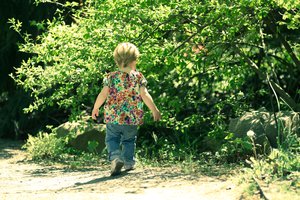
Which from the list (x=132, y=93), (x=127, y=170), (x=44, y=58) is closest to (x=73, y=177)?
(x=127, y=170)

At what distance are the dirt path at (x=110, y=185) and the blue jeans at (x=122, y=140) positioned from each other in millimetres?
209

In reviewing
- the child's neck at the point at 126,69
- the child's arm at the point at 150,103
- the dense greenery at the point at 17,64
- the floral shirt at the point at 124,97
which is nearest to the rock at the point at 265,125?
the child's arm at the point at 150,103

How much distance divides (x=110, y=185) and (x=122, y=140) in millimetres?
1054

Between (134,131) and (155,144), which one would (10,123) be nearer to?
(155,144)

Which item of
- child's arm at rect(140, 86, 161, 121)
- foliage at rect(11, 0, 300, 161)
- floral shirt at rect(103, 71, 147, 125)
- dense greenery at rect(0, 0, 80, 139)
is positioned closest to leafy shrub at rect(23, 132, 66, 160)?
foliage at rect(11, 0, 300, 161)

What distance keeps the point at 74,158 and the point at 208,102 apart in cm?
248

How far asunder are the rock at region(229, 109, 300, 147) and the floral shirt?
1719mm

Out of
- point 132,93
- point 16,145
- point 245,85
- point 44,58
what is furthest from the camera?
point 16,145

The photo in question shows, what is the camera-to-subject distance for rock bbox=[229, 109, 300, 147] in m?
8.38

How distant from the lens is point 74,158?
9641 mm

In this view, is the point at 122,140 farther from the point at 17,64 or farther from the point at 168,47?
the point at 17,64

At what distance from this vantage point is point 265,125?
8586 millimetres

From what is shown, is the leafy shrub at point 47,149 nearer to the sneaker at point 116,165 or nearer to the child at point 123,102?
the child at point 123,102

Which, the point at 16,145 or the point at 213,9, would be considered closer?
the point at 213,9
